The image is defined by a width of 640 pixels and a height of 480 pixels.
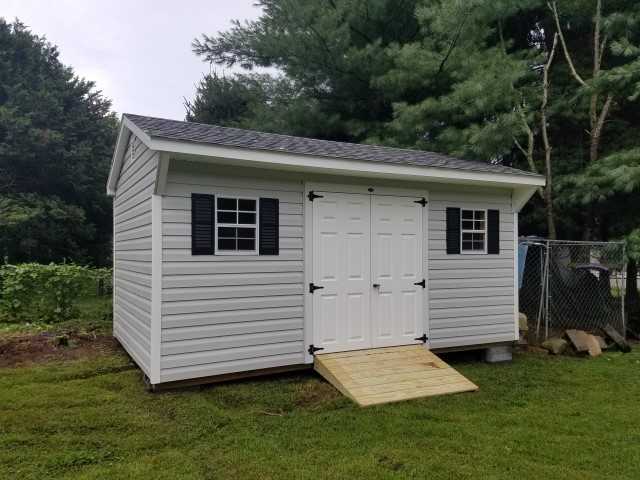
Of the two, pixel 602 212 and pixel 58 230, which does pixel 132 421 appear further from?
pixel 58 230

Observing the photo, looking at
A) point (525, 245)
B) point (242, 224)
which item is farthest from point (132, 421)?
point (525, 245)

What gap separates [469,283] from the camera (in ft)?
20.3

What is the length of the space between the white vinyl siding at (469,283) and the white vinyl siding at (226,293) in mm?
1894

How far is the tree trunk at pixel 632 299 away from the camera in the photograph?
8488 millimetres

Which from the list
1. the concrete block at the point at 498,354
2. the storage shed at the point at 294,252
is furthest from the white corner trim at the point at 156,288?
the concrete block at the point at 498,354

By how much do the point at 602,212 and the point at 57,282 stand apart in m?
10.5

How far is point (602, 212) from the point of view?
9.06m

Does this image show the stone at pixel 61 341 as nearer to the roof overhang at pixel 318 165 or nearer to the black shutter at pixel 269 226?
the roof overhang at pixel 318 165

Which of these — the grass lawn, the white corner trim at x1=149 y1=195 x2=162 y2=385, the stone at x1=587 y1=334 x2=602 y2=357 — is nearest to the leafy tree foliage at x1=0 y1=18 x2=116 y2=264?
the grass lawn

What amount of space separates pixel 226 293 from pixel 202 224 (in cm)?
76

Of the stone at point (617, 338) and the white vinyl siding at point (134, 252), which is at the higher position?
the white vinyl siding at point (134, 252)

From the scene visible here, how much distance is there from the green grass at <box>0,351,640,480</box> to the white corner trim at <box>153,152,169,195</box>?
1988 mm

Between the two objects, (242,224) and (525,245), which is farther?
(525,245)

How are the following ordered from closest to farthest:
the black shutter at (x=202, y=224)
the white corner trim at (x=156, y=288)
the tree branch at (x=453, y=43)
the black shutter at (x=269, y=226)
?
the white corner trim at (x=156, y=288) → the black shutter at (x=202, y=224) → the black shutter at (x=269, y=226) → the tree branch at (x=453, y=43)
